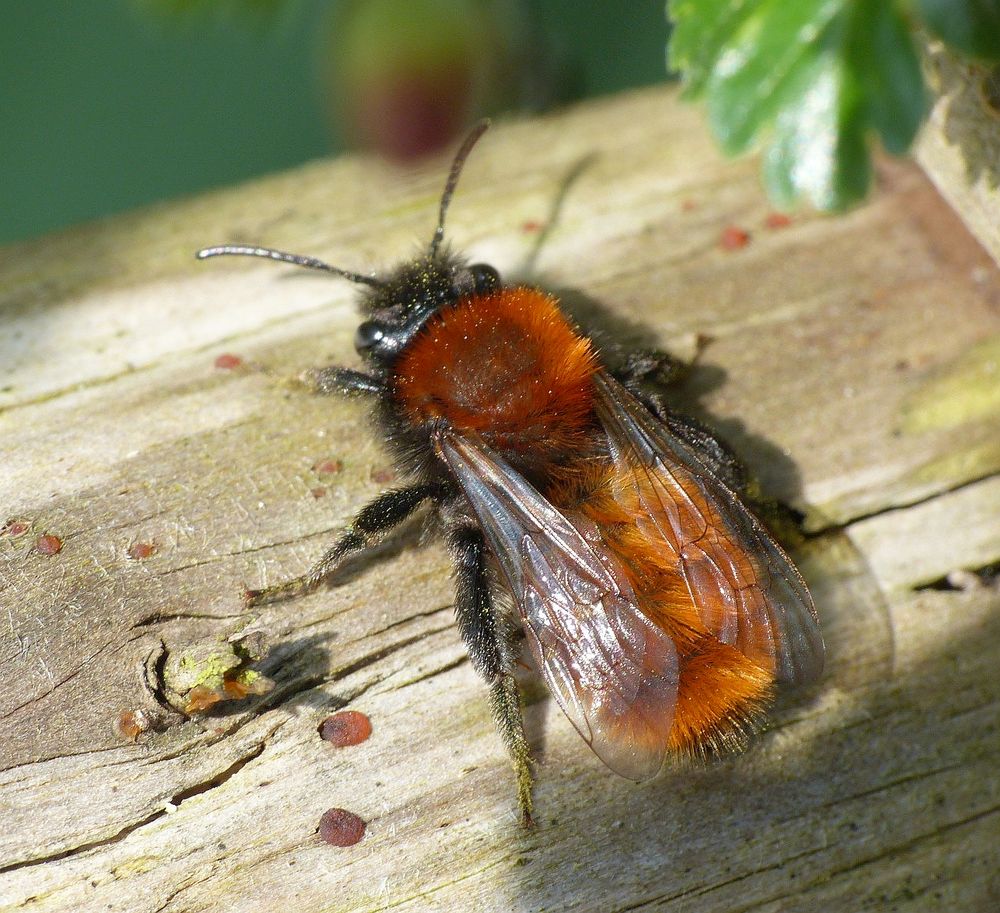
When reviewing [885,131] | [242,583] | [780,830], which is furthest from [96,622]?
[885,131]

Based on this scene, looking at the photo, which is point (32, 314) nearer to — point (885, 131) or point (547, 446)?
point (547, 446)

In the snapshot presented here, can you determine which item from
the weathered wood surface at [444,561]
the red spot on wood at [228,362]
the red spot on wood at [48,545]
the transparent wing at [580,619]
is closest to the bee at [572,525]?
the transparent wing at [580,619]

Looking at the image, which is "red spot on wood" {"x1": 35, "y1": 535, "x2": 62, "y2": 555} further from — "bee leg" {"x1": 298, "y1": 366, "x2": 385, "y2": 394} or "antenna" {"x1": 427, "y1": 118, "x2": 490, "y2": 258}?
"antenna" {"x1": 427, "y1": 118, "x2": 490, "y2": 258}

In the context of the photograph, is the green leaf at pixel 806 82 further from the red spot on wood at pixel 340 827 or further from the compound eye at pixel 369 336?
the red spot on wood at pixel 340 827

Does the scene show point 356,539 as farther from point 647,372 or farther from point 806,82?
point 806,82

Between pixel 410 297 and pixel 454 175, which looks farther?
pixel 454 175

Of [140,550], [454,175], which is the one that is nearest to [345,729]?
[140,550]

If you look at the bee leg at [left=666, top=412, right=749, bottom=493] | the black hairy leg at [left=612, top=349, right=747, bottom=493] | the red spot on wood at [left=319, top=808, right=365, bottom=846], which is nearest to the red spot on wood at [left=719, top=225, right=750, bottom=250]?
the black hairy leg at [left=612, top=349, right=747, bottom=493]
